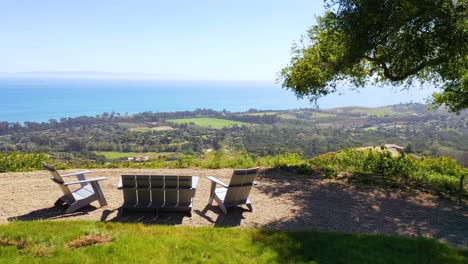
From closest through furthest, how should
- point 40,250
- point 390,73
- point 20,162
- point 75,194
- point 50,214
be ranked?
point 40,250 → point 50,214 → point 75,194 → point 390,73 → point 20,162

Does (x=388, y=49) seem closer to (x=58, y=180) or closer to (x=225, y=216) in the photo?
(x=225, y=216)

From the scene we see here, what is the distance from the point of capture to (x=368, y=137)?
71750 mm

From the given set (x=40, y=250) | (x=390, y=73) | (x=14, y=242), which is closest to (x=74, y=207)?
(x=14, y=242)

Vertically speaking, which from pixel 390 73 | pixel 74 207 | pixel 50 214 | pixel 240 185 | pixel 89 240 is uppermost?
pixel 390 73

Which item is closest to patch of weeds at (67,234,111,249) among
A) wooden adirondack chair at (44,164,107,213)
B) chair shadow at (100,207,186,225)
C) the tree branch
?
chair shadow at (100,207,186,225)

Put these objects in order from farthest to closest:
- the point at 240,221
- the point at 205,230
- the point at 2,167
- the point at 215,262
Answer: the point at 2,167 → the point at 240,221 → the point at 205,230 → the point at 215,262

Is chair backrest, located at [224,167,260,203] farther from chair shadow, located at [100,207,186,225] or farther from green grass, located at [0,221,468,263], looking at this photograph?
green grass, located at [0,221,468,263]

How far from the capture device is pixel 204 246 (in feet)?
Result: 18.2

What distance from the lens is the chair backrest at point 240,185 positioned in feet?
24.8

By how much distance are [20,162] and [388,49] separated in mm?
12345

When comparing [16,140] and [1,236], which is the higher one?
[1,236]

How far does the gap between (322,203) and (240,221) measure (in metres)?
2.37

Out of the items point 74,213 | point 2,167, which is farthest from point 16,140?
point 74,213

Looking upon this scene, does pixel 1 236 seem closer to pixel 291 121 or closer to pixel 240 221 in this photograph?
pixel 240 221
